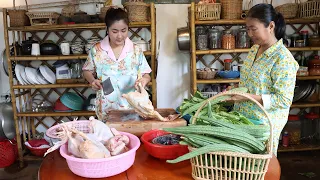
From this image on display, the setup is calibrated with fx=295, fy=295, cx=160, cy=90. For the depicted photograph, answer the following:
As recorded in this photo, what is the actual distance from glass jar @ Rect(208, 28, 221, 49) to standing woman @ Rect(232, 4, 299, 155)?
151 cm

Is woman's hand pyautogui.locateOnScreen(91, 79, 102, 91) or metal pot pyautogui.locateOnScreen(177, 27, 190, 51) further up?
metal pot pyautogui.locateOnScreen(177, 27, 190, 51)

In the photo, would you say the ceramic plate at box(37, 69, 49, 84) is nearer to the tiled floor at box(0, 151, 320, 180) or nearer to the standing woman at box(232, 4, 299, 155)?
the tiled floor at box(0, 151, 320, 180)

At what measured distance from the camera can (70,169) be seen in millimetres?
1114

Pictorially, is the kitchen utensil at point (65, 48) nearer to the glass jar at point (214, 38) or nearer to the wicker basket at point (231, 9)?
the glass jar at point (214, 38)

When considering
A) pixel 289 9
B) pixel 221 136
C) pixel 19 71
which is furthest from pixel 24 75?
A: pixel 289 9

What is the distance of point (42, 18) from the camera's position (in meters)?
3.03

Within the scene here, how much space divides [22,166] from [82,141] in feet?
8.25

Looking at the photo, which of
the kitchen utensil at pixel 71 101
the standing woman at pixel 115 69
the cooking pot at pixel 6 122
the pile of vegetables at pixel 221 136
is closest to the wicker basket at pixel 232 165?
the pile of vegetables at pixel 221 136

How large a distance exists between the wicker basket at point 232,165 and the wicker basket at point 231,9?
7.33 feet

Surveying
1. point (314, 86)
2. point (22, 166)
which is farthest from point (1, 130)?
point (314, 86)

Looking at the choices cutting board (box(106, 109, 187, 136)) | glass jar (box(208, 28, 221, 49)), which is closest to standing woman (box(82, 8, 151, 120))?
cutting board (box(106, 109, 187, 136))

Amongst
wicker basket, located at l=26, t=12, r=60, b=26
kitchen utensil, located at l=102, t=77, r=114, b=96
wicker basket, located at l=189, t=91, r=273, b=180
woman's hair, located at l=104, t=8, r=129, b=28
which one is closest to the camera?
wicker basket, located at l=189, t=91, r=273, b=180

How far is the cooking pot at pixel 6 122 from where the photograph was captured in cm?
338

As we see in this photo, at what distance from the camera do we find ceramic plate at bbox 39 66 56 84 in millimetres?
3215
